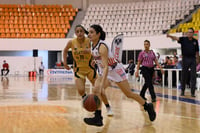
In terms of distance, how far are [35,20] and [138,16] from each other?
30.4ft

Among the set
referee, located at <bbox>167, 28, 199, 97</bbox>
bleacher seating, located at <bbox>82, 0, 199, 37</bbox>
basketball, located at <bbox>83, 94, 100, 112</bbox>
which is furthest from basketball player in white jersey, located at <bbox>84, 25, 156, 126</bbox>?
bleacher seating, located at <bbox>82, 0, 199, 37</bbox>

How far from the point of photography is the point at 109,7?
32.8 meters

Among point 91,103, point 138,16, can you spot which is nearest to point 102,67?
point 91,103

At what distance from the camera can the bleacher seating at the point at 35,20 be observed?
31969 millimetres

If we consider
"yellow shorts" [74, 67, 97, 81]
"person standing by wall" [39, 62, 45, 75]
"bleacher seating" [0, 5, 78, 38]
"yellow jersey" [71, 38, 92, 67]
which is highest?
"bleacher seating" [0, 5, 78, 38]

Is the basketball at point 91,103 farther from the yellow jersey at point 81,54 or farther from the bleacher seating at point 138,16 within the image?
the bleacher seating at point 138,16

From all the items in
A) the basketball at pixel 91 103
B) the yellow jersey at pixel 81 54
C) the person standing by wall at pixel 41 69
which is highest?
the yellow jersey at pixel 81 54

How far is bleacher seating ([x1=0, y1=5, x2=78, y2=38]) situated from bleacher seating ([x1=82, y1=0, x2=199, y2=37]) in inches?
87.0

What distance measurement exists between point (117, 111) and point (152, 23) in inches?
904

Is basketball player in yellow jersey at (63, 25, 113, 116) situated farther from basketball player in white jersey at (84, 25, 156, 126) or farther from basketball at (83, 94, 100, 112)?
basketball at (83, 94, 100, 112)

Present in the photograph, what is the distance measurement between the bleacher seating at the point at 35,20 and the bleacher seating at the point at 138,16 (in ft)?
7.25

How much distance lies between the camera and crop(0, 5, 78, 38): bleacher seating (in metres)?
32.0

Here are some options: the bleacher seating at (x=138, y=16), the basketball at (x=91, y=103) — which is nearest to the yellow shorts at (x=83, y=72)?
the basketball at (x=91, y=103)

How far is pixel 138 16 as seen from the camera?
30656 millimetres
